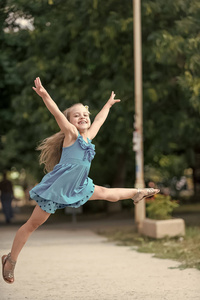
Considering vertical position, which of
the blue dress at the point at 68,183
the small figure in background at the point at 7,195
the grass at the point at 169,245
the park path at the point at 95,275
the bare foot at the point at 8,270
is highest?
the blue dress at the point at 68,183

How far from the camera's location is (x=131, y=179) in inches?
1070

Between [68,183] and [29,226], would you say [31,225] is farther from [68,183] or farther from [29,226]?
A: [68,183]

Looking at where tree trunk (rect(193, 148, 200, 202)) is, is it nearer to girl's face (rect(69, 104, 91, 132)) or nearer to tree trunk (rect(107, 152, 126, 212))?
tree trunk (rect(107, 152, 126, 212))

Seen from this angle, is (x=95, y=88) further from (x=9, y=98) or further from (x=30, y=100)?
(x=9, y=98)

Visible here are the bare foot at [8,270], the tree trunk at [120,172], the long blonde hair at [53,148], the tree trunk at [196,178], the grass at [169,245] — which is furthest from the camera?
the tree trunk at [196,178]

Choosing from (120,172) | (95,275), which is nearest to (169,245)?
(95,275)

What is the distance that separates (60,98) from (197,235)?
6.69 metres

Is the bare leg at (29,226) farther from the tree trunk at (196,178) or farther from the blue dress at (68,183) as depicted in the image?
the tree trunk at (196,178)

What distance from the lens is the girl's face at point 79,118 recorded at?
6.40 metres

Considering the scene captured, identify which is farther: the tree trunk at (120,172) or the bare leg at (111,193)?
the tree trunk at (120,172)

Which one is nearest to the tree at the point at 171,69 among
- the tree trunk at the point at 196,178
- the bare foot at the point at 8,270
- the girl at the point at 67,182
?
the girl at the point at 67,182

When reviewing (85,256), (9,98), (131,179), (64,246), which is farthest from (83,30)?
(131,179)

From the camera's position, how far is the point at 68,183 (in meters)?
6.09

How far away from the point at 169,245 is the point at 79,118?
7.15m
